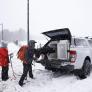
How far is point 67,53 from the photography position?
990 cm

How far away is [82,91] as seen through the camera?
8188mm

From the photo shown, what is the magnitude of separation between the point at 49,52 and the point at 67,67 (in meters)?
1.51

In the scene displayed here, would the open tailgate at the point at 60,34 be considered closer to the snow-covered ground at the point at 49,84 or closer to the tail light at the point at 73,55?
the tail light at the point at 73,55

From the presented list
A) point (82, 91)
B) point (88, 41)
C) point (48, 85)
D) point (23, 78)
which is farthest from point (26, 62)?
point (88, 41)

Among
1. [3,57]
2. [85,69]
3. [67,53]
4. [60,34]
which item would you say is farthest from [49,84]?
[60,34]

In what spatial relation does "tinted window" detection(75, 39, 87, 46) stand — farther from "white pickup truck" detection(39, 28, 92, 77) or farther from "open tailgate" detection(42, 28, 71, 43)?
"open tailgate" detection(42, 28, 71, 43)

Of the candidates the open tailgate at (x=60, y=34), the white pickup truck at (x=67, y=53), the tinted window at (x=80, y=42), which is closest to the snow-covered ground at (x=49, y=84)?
the white pickup truck at (x=67, y=53)

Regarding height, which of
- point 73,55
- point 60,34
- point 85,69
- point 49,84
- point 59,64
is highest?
point 60,34

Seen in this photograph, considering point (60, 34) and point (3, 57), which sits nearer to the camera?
point (3, 57)

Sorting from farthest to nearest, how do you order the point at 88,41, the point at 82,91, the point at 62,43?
the point at 88,41, the point at 62,43, the point at 82,91

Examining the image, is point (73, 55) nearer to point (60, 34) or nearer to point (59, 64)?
point (59, 64)

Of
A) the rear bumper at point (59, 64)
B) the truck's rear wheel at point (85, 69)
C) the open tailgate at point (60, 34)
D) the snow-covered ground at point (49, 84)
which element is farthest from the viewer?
the truck's rear wheel at point (85, 69)

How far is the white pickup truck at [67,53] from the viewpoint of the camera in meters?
9.77

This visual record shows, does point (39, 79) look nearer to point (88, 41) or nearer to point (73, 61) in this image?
point (73, 61)
